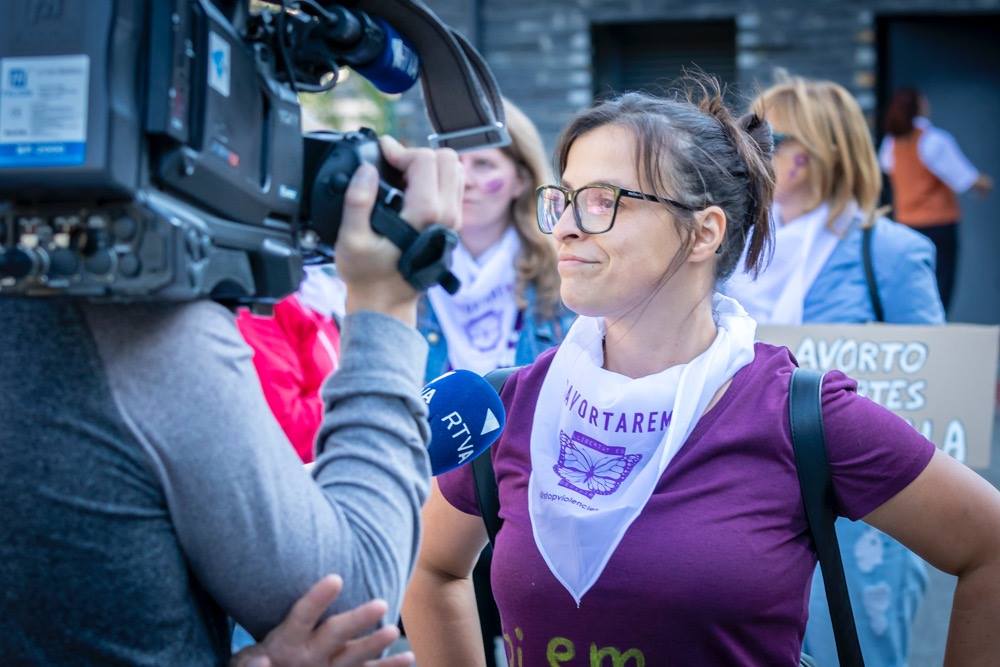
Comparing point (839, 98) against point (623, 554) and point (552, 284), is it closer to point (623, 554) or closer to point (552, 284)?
point (552, 284)

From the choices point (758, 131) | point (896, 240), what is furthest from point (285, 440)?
point (896, 240)

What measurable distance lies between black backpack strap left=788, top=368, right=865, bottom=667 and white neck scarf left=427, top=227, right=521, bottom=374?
1807 mm

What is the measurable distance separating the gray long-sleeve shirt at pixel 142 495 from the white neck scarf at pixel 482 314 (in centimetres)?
241

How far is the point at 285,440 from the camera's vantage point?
134 cm

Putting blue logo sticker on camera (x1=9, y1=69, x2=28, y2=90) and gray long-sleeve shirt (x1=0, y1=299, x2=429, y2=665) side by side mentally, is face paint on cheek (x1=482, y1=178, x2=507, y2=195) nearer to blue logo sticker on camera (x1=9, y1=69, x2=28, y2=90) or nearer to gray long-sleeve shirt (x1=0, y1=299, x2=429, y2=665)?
gray long-sleeve shirt (x1=0, y1=299, x2=429, y2=665)

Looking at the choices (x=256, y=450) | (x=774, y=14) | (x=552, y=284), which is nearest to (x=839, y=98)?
(x=552, y=284)

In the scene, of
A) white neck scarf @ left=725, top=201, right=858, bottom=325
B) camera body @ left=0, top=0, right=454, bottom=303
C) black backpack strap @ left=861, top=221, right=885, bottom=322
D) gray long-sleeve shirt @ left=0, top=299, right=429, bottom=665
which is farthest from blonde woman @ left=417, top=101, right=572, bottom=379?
camera body @ left=0, top=0, right=454, bottom=303

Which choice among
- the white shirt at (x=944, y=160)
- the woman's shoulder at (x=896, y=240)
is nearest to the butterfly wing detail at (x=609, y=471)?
the woman's shoulder at (x=896, y=240)

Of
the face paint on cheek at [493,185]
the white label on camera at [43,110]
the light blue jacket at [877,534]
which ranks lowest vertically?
the light blue jacket at [877,534]

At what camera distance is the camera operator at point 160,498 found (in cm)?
124

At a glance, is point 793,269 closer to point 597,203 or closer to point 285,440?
point 597,203

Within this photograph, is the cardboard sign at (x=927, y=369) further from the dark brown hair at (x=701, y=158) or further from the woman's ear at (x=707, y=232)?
the woman's ear at (x=707, y=232)

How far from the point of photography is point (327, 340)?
3.29m

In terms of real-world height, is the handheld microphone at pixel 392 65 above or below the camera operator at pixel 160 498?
above
